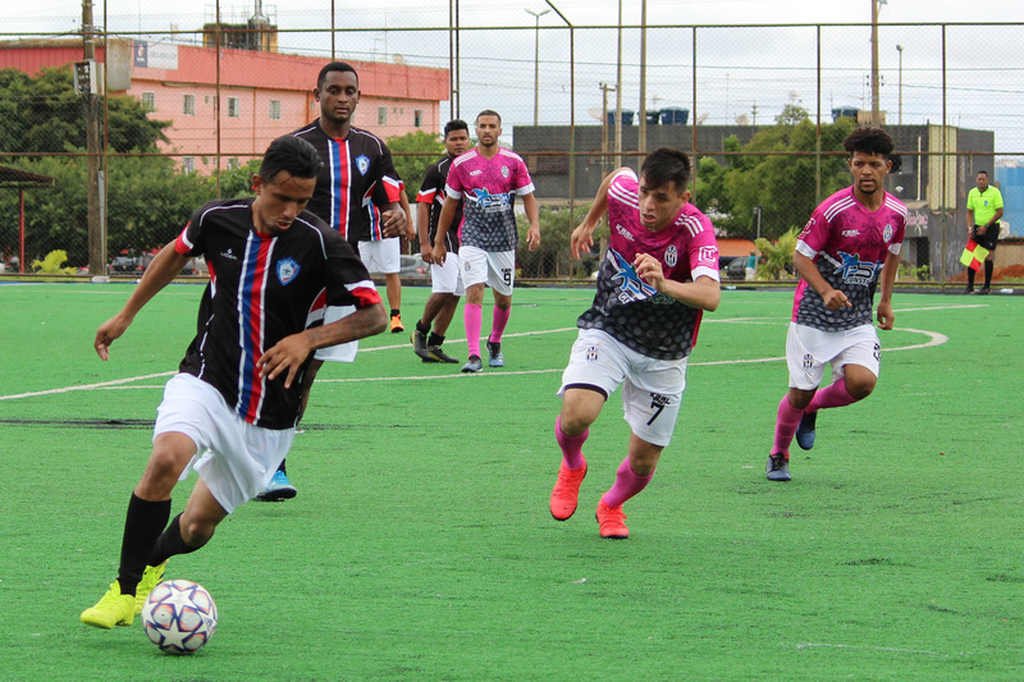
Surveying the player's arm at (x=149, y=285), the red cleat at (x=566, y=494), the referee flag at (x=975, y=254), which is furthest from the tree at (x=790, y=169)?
the player's arm at (x=149, y=285)

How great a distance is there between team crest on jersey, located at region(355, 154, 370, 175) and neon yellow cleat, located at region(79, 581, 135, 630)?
4.22 meters

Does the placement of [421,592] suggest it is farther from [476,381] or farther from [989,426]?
[476,381]

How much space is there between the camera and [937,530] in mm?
6664

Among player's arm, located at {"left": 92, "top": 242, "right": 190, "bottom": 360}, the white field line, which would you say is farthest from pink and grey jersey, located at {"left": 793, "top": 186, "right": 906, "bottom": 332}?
the white field line

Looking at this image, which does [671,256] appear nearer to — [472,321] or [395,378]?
[395,378]

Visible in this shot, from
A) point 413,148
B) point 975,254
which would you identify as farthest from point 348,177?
point 413,148

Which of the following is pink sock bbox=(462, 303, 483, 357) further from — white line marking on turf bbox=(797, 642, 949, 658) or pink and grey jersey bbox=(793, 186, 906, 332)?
white line marking on turf bbox=(797, 642, 949, 658)

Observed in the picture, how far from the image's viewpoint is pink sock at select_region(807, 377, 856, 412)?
8.52 meters

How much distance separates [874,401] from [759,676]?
23.3ft

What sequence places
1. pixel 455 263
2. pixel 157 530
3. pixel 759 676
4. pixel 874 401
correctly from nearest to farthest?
pixel 759 676 → pixel 157 530 → pixel 874 401 → pixel 455 263

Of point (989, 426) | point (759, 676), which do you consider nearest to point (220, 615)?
point (759, 676)

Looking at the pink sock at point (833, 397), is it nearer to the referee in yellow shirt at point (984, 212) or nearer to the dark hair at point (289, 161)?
the dark hair at point (289, 161)

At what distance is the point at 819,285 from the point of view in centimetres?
808

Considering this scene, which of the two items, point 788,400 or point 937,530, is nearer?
point 937,530
